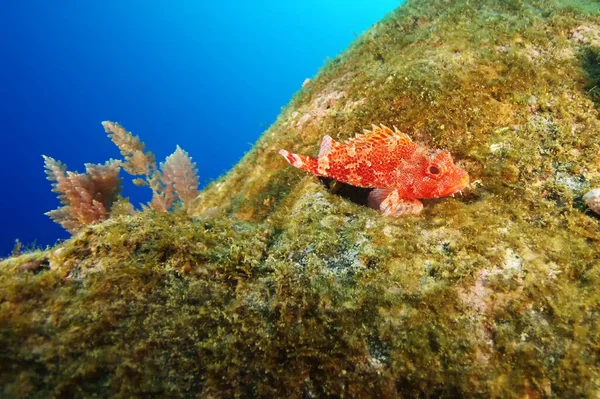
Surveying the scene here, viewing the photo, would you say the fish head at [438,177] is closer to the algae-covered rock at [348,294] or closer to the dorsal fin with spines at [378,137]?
the algae-covered rock at [348,294]

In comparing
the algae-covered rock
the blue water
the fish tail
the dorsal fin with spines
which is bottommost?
the algae-covered rock

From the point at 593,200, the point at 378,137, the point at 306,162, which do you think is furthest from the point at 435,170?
the point at 306,162

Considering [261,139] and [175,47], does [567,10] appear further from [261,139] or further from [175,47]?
[175,47]

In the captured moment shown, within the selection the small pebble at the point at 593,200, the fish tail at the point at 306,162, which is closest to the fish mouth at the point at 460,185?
the small pebble at the point at 593,200

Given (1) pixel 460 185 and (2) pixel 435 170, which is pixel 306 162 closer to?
(2) pixel 435 170

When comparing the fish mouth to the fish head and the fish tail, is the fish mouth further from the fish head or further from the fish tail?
the fish tail

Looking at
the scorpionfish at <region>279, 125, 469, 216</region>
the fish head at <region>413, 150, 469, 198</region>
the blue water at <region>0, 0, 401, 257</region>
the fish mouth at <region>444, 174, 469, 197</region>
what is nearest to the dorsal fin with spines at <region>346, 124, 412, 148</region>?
the scorpionfish at <region>279, 125, 469, 216</region>
